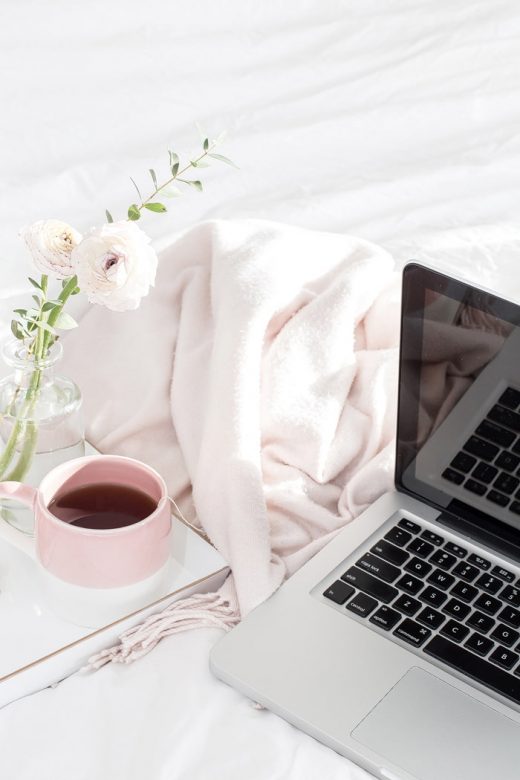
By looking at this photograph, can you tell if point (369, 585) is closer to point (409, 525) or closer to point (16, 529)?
point (409, 525)

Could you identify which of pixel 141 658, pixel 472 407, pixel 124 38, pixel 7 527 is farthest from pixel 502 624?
pixel 124 38

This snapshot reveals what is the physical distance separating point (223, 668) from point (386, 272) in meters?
0.46

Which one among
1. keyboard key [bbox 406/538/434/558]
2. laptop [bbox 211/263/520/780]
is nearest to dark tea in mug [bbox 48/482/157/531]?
laptop [bbox 211/263/520/780]

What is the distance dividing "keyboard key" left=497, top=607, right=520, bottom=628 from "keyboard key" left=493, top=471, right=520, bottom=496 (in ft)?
0.31

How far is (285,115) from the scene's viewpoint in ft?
4.82

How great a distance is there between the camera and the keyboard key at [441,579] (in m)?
0.80

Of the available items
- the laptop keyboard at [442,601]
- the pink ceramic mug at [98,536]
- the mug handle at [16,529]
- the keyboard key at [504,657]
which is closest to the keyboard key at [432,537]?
the laptop keyboard at [442,601]

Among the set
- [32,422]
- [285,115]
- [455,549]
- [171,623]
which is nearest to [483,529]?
[455,549]

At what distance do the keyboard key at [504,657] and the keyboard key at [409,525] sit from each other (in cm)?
13

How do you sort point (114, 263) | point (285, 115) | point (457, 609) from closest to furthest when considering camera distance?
point (114, 263), point (457, 609), point (285, 115)

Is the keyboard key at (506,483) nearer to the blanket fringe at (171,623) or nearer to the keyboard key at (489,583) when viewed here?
the keyboard key at (489,583)

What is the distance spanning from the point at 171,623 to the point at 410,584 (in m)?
0.19

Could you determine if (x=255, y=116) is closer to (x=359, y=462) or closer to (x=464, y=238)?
(x=464, y=238)

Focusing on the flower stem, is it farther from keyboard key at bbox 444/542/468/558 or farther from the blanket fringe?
keyboard key at bbox 444/542/468/558
